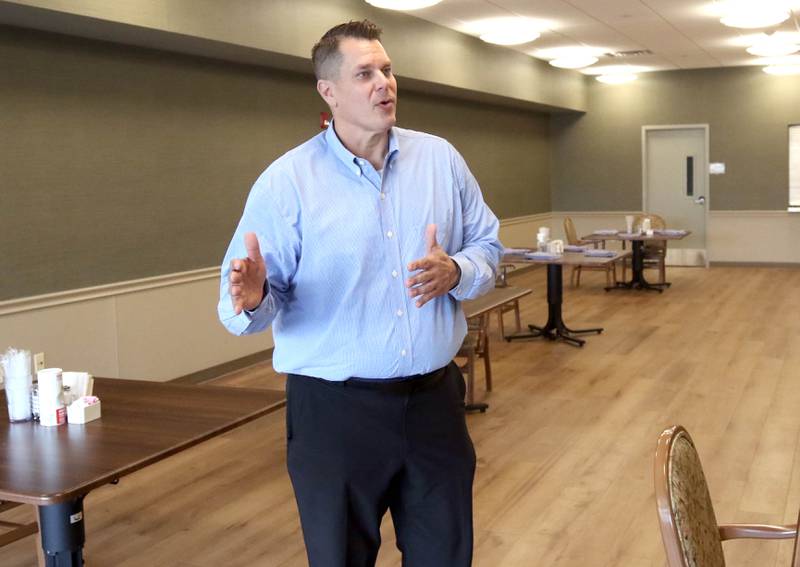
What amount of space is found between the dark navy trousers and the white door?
1298 centimetres

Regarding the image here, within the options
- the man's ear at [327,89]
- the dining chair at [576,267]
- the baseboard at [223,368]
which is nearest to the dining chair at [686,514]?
the man's ear at [327,89]

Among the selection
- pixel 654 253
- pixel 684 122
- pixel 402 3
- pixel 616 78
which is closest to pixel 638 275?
pixel 654 253

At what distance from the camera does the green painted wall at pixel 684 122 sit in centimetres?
1370

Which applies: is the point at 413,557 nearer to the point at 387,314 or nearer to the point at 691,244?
the point at 387,314

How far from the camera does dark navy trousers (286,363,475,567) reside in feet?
6.73

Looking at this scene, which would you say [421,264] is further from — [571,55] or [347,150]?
[571,55]

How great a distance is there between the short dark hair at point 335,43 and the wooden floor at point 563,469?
228 centimetres

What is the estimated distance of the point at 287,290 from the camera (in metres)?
2.08

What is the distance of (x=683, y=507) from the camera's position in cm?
166

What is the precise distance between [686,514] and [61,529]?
162 centimetres

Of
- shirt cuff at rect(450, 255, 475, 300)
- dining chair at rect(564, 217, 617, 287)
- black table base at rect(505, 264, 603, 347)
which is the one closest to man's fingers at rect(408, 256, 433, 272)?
shirt cuff at rect(450, 255, 475, 300)

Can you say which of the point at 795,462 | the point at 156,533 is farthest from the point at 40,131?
the point at 795,462

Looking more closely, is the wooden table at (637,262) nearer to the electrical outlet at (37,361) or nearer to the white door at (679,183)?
the white door at (679,183)

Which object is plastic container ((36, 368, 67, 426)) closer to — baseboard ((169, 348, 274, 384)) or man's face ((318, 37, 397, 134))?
man's face ((318, 37, 397, 134))
